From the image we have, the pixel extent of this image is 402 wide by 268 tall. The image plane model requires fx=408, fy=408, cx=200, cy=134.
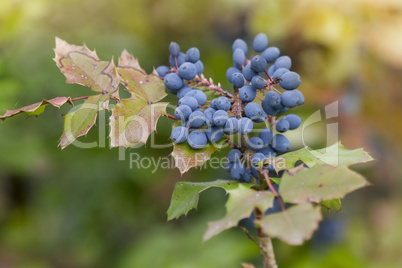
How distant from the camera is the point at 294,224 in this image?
74 centimetres

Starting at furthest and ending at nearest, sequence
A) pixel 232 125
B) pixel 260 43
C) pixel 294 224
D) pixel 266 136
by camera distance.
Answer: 1. pixel 260 43
2. pixel 266 136
3. pixel 232 125
4. pixel 294 224

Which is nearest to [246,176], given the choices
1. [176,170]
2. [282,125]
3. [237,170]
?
[237,170]

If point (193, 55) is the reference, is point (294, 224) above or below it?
below

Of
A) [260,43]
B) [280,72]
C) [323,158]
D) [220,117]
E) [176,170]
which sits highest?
[260,43]

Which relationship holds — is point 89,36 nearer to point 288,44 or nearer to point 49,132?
point 49,132

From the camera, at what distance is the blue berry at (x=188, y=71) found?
41.2 inches

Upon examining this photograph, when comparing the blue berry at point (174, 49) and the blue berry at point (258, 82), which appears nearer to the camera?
the blue berry at point (258, 82)

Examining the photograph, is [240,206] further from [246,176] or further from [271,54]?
[271,54]

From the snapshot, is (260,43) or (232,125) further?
(260,43)

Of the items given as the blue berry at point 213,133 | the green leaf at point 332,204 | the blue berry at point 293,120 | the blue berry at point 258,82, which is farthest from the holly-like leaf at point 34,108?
the green leaf at point 332,204

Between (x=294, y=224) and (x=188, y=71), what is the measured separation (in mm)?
491

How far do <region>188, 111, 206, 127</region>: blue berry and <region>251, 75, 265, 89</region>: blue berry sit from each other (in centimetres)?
14

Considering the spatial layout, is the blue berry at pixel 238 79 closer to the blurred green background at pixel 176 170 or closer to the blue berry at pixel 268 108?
the blue berry at pixel 268 108

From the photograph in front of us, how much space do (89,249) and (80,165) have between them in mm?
573
